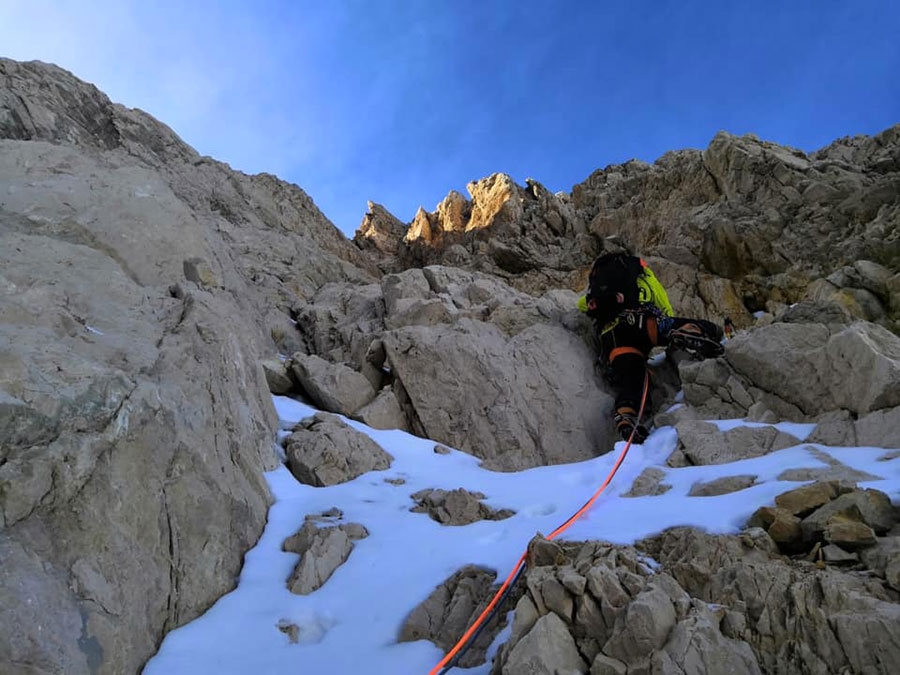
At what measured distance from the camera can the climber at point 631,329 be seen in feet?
37.1

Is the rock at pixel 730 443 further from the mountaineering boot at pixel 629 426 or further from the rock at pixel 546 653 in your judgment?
the rock at pixel 546 653

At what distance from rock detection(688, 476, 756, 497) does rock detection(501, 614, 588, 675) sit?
126 inches

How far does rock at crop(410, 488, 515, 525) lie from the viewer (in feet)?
24.7

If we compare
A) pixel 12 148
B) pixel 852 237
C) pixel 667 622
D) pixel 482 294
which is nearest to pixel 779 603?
pixel 667 622

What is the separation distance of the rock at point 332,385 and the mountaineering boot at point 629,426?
522cm

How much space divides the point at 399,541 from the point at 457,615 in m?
1.68

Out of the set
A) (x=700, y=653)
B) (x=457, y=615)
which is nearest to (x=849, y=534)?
(x=700, y=653)

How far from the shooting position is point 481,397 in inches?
468

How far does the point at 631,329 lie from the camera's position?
39.8ft

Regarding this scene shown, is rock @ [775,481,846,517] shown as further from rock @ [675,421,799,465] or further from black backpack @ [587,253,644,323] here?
black backpack @ [587,253,644,323]

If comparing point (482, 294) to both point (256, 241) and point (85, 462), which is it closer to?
point (256, 241)

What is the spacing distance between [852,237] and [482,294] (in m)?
12.3

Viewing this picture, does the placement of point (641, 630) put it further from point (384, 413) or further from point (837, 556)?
point (384, 413)

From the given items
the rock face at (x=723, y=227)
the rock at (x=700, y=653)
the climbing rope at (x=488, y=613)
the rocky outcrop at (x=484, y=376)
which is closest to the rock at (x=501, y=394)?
the rocky outcrop at (x=484, y=376)
